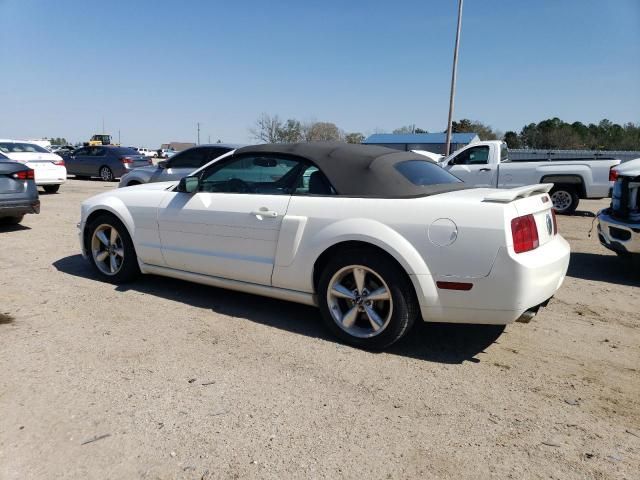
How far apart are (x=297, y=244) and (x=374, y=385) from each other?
1280 mm

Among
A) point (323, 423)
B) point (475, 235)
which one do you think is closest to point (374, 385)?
point (323, 423)

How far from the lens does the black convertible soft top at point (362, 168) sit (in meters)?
3.80

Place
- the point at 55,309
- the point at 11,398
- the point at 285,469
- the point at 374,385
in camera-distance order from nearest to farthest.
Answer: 1. the point at 285,469
2. the point at 11,398
3. the point at 374,385
4. the point at 55,309

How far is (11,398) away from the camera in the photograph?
301 cm

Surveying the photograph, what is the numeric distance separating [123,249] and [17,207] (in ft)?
13.3

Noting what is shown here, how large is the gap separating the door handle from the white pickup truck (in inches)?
317

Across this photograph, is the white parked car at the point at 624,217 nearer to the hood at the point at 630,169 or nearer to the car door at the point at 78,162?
the hood at the point at 630,169

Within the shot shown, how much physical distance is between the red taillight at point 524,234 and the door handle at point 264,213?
72.4 inches

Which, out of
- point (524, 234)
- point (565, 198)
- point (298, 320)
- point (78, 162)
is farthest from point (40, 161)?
point (524, 234)

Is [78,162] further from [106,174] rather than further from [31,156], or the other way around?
[31,156]

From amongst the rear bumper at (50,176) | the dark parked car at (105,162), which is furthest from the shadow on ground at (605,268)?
the dark parked car at (105,162)

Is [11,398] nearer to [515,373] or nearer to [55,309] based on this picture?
[55,309]

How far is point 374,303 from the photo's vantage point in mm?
3713

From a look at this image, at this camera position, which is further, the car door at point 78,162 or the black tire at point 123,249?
the car door at point 78,162
